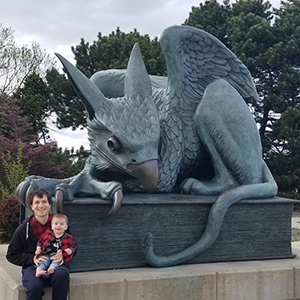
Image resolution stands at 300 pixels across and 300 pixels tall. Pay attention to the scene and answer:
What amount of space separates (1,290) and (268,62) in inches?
546

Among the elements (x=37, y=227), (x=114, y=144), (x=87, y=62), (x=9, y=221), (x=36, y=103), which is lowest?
(x=9, y=221)

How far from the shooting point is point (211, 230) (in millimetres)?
3066

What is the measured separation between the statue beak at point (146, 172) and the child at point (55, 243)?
29.8 inches

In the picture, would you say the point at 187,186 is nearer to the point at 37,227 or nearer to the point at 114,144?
the point at 114,144

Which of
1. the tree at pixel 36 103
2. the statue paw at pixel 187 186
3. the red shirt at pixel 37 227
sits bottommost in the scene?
the red shirt at pixel 37 227

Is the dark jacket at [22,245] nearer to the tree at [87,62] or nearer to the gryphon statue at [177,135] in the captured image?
the gryphon statue at [177,135]

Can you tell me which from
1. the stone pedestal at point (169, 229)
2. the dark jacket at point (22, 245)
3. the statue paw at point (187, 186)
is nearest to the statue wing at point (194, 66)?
the statue paw at point (187, 186)

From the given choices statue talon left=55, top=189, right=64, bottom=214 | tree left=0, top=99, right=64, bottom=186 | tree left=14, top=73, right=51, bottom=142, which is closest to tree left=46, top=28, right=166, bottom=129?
tree left=14, top=73, right=51, bottom=142

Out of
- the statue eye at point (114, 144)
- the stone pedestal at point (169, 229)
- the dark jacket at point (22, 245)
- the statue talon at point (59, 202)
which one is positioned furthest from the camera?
the statue eye at point (114, 144)

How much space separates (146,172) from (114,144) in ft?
1.02

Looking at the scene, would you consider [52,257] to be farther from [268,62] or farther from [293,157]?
[268,62]

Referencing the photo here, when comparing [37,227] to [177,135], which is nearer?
[37,227]

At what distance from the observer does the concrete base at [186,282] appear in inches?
101

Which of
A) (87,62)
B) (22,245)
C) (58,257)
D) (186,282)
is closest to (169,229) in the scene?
(186,282)
